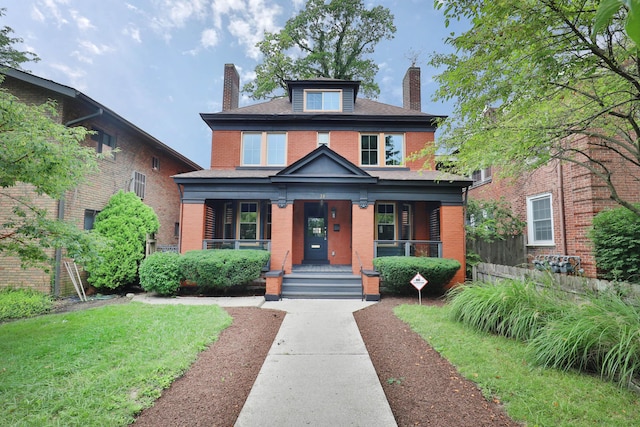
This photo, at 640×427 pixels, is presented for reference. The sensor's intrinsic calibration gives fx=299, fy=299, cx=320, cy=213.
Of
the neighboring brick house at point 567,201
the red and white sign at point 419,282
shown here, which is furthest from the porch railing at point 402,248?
the red and white sign at point 419,282

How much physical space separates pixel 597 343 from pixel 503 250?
8363 millimetres

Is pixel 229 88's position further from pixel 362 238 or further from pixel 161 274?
pixel 362 238

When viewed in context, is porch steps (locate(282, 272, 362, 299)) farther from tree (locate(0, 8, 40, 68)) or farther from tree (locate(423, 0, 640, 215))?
tree (locate(0, 8, 40, 68))

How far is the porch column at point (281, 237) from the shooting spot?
1009 cm

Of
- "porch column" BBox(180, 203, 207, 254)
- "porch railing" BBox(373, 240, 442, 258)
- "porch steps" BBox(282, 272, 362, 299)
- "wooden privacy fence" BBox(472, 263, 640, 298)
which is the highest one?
"porch column" BBox(180, 203, 207, 254)

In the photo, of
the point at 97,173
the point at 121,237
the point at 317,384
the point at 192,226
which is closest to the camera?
the point at 317,384

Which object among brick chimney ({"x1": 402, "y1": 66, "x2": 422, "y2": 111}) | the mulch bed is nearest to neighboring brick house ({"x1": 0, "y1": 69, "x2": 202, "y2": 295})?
the mulch bed

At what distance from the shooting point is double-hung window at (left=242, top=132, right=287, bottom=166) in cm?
1234

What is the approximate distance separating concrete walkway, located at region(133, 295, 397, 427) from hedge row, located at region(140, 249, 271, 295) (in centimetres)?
299

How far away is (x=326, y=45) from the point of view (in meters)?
→ 21.1

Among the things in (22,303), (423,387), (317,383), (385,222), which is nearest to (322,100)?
(385,222)

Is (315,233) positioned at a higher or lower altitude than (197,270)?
higher

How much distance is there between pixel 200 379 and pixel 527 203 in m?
12.1

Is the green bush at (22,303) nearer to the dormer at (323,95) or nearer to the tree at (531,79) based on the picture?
the dormer at (323,95)
